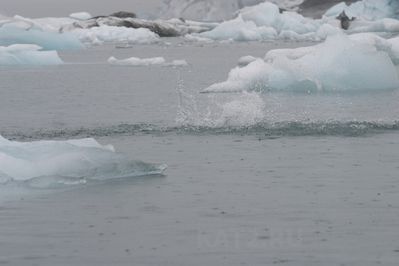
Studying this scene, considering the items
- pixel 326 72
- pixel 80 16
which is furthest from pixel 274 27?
pixel 326 72

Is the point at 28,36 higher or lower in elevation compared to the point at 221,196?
lower

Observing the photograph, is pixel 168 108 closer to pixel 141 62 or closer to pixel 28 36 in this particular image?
→ pixel 141 62

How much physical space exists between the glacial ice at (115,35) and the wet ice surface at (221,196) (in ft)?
181

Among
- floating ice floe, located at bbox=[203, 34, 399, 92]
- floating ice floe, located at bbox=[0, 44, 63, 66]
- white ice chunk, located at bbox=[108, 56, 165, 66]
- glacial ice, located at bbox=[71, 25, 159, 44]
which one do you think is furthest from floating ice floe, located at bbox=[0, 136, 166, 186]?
glacial ice, located at bbox=[71, 25, 159, 44]

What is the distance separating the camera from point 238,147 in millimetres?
13320

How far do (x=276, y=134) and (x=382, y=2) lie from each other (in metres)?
79.0

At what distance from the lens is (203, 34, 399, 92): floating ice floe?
23.1 m

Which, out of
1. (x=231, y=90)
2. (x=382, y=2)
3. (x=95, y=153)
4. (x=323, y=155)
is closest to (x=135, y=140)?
(x=323, y=155)

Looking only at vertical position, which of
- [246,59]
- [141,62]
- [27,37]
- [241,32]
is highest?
[246,59]

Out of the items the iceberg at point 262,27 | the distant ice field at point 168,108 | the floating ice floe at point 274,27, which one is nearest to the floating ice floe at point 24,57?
the distant ice field at point 168,108

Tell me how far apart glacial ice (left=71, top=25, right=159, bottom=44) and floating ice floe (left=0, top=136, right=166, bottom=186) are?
63228 mm

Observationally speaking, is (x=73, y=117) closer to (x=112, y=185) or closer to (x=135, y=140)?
(x=135, y=140)

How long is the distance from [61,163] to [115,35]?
67.6 meters

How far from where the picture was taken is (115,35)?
7706 cm
